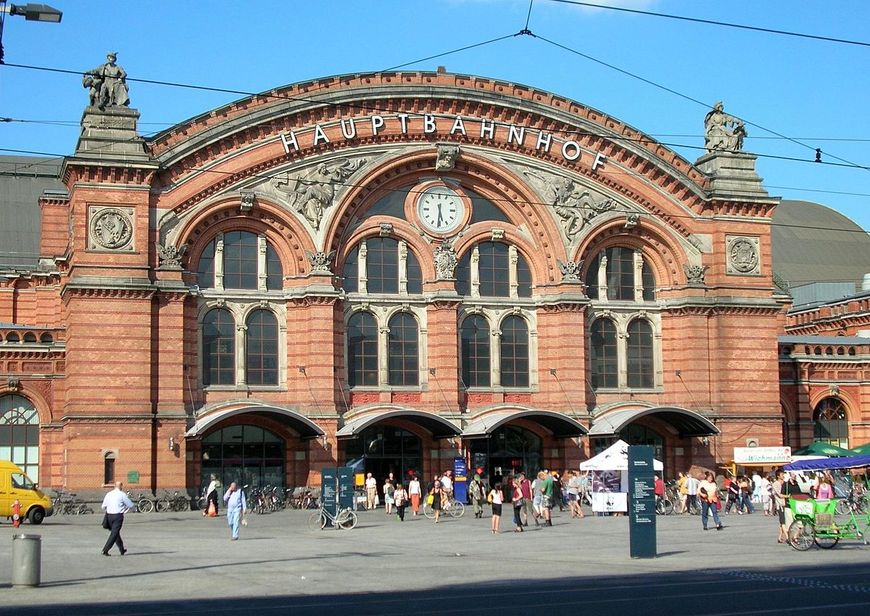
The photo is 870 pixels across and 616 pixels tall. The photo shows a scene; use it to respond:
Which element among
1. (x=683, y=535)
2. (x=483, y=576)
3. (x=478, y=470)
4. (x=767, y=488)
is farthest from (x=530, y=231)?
(x=483, y=576)

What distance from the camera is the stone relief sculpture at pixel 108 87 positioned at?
168ft

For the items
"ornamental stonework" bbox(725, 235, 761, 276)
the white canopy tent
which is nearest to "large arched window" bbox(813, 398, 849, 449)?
"ornamental stonework" bbox(725, 235, 761, 276)

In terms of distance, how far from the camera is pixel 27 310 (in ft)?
205

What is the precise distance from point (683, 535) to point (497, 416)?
17358 mm

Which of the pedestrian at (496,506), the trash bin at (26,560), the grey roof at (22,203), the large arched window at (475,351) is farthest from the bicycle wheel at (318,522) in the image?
the grey roof at (22,203)

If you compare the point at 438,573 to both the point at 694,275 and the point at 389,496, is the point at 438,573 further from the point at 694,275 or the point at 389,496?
the point at 694,275

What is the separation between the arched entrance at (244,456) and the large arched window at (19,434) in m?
7.62

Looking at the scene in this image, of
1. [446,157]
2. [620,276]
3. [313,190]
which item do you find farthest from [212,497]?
[620,276]

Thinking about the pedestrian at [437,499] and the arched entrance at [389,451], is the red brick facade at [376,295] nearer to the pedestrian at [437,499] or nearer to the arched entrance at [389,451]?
the arched entrance at [389,451]

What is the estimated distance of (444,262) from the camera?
55594 millimetres

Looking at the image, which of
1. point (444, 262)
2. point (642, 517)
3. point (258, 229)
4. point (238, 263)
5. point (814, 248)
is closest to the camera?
point (642, 517)

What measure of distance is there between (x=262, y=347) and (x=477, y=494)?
11.3m

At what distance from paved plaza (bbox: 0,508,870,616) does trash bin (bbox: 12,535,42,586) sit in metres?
0.39

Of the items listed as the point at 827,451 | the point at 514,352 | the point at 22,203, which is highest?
the point at 22,203
